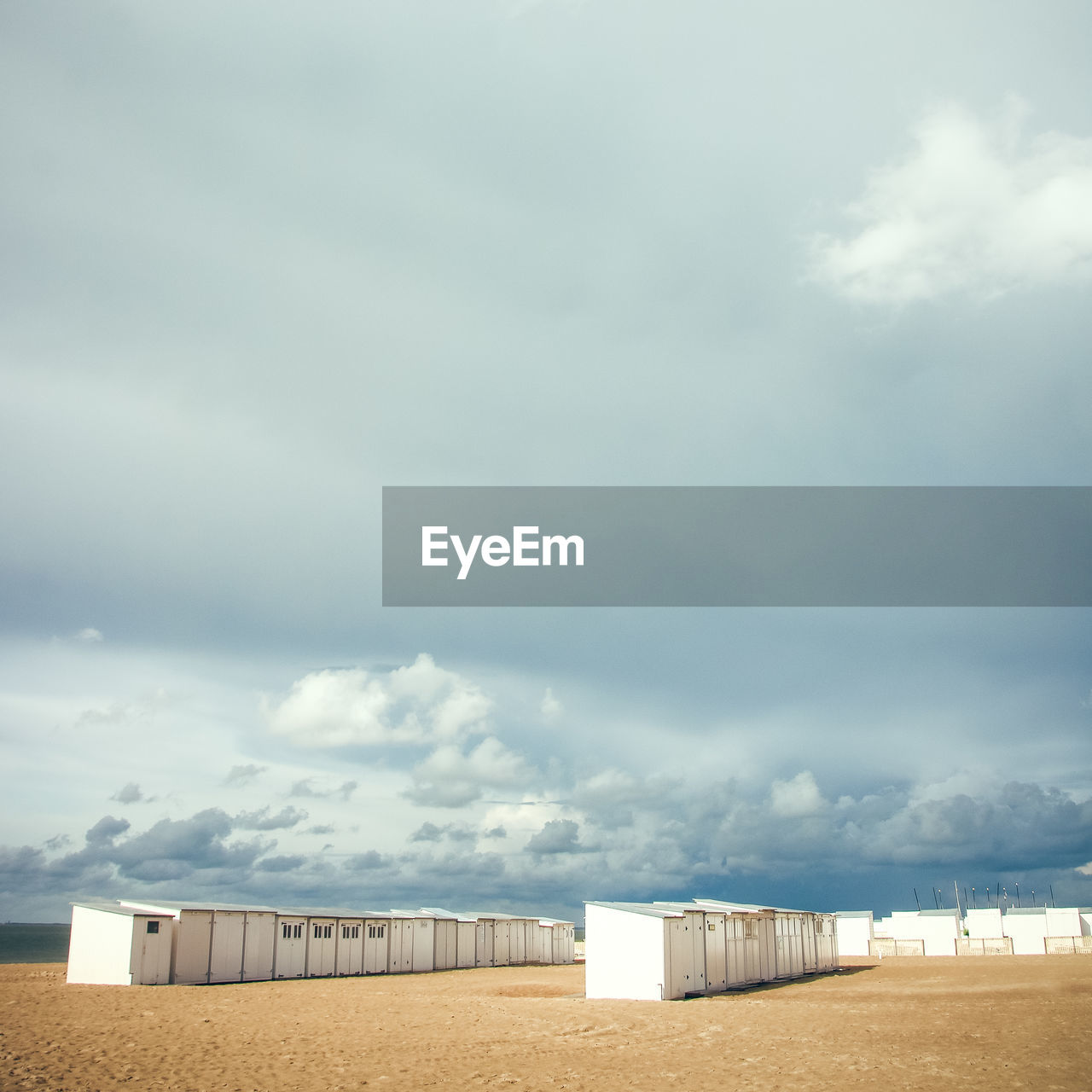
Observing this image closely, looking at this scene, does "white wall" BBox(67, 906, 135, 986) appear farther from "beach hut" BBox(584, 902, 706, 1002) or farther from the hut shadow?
the hut shadow

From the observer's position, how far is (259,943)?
4703 centimetres

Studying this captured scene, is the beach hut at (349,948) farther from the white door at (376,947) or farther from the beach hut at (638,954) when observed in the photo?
the beach hut at (638,954)

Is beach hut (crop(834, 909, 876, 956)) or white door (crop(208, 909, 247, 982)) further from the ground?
white door (crop(208, 909, 247, 982))

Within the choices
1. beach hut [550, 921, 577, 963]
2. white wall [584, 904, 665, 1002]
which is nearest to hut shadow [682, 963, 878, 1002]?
white wall [584, 904, 665, 1002]

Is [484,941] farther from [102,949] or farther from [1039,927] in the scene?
[1039,927]

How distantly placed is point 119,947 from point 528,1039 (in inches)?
859

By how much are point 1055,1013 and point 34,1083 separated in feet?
105

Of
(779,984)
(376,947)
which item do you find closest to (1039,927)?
(779,984)

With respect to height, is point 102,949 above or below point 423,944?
above

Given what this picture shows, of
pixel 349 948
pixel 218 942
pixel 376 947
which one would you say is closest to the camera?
pixel 218 942

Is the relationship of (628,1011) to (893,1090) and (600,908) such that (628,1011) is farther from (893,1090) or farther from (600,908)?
(893,1090)

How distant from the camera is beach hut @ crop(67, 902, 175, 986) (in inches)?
1610

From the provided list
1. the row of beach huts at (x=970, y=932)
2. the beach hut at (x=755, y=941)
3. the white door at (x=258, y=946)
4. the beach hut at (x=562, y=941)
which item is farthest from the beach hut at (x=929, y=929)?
the white door at (x=258, y=946)

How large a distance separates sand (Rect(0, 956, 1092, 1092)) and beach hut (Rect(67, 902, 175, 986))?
133cm
